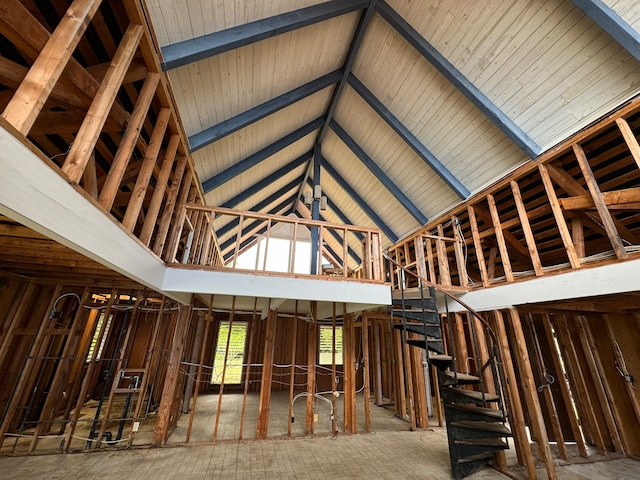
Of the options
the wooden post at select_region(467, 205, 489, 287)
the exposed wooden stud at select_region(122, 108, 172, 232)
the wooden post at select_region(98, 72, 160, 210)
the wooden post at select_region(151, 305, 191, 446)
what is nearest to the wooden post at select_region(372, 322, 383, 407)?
the wooden post at select_region(467, 205, 489, 287)

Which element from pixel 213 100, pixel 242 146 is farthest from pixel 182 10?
pixel 242 146

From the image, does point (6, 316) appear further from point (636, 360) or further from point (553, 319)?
point (636, 360)

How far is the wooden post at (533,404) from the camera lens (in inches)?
148

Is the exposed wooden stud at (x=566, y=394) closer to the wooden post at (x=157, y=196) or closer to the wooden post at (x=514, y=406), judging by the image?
the wooden post at (x=514, y=406)

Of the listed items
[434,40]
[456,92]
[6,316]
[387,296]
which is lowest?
[6,316]

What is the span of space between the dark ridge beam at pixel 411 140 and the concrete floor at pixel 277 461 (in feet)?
16.7

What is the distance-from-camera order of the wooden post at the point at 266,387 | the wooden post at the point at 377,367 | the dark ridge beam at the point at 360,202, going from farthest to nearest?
the dark ridge beam at the point at 360,202
the wooden post at the point at 377,367
the wooden post at the point at 266,387

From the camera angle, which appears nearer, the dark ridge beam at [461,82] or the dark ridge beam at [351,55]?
the dark ridge beam at [461,82]

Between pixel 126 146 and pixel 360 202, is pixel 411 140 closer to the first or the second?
pixel 360 202

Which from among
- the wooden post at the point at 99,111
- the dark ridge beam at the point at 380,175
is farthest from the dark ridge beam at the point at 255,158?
the wooden post at the point at 99,111

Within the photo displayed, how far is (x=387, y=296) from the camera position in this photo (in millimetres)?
4457

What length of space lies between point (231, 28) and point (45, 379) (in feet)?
23.3

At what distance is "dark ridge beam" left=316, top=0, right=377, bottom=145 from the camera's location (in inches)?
212

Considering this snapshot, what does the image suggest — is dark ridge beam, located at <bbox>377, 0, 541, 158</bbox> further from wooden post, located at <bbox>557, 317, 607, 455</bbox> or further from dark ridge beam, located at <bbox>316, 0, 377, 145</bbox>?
wooden post, located at <bbox>557, 317, 607, 455</bbox>
